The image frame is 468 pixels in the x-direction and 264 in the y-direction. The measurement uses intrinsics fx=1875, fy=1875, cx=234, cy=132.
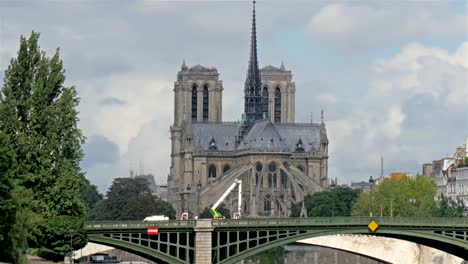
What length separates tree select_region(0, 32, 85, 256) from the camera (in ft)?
324

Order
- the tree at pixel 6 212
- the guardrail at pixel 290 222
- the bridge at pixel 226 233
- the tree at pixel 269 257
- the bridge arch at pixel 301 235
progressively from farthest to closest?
the tree at pixel 269 257 → the bridge at pixel 226 233 → the guardrail at pixel 290 222 → the bridge arch at pixel 301 235 → the tree at pixel 6 212

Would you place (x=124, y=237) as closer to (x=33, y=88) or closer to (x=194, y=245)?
(x=194, y=245)

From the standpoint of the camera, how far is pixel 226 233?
10762 centimetres

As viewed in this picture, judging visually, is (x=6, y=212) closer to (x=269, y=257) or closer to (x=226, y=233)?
(x=226, y=233)

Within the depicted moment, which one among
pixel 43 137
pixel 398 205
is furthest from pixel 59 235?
pixel 398 205

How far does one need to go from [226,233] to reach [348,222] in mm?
7150

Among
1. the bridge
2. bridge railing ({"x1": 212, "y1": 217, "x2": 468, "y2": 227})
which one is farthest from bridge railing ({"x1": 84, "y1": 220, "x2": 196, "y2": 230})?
bridge railing ({"x1": 212, "y1": 217, "x2": 468, "y2": 227})

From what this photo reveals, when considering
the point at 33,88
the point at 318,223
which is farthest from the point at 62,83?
the point at 318,223

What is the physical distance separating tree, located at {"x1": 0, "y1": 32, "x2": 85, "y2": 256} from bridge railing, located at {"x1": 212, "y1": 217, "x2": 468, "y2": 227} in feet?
33.2

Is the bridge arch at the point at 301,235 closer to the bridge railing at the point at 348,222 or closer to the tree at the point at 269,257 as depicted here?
the bridge railing at the point at 348,222

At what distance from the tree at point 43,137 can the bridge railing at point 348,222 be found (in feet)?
33.2

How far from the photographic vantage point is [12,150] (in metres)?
94.3

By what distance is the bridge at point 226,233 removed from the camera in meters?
105

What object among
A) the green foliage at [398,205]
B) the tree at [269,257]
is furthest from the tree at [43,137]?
the green foliage at [398,205]
